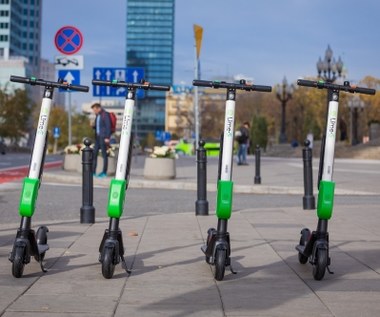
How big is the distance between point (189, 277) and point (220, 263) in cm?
39

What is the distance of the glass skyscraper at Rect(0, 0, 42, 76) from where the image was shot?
15688 centimetres

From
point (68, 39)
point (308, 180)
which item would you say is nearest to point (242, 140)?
point (68, 39)

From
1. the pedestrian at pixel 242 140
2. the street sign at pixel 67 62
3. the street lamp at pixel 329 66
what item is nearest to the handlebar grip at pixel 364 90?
the street sign at pixel 67 62

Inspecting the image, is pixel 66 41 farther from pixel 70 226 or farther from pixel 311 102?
pixel 311 102

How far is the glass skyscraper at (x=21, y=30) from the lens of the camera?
515ft

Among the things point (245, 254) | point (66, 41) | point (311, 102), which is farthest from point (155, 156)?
point (311, 102)

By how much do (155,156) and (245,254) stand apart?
1317 centimetres

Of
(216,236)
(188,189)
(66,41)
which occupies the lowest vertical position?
(188,189)

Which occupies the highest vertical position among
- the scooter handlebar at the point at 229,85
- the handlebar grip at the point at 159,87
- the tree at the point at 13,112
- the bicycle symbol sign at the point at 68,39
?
the bicycle symbol sign at the point at 68,39

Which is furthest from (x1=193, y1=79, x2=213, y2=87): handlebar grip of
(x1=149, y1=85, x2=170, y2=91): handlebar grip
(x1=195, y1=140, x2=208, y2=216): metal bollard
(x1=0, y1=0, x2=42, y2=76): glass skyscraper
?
(x1=0, y1=0, x2=42, y2=76): glass skyscraper

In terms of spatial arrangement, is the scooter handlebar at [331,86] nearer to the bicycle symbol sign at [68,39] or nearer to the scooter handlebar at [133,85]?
the scooter handlebar at [133,85]

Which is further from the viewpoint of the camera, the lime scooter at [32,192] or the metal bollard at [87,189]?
the metal bollard at [87,189]

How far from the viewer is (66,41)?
58.6 ft

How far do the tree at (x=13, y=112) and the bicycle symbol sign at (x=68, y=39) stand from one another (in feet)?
233
